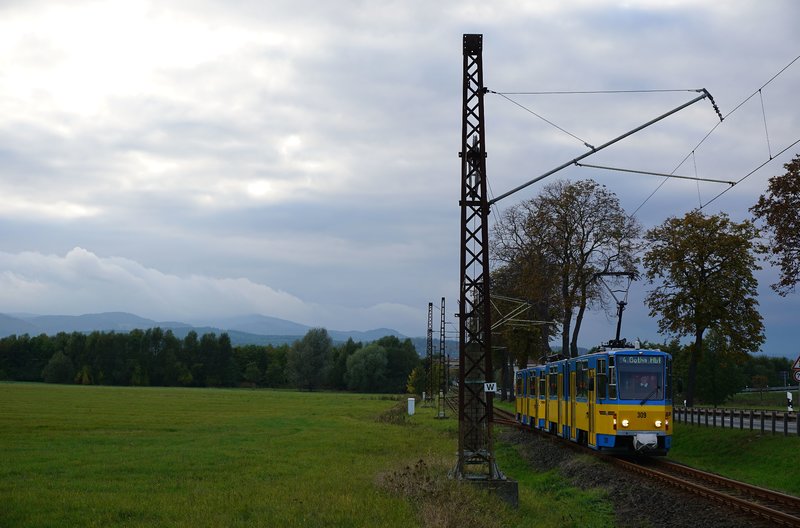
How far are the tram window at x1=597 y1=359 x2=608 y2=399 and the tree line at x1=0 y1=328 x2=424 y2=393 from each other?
13422 cm

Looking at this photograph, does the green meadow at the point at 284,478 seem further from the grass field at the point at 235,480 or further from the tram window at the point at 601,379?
the tram window at the point at 601,379

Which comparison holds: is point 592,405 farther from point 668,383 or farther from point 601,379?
point 668,383

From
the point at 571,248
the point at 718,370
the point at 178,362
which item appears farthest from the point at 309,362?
the point at 571,248

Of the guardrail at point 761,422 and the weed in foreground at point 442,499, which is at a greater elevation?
the guardrail at point 761,422

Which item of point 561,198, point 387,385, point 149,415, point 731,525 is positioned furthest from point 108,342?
point 731,525

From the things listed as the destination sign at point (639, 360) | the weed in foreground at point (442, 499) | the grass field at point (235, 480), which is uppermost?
the destination sign at point (639, 360)

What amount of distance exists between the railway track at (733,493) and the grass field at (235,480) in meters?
2.15

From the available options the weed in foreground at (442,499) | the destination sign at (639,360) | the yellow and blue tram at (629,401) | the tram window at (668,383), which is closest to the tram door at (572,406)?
the yellow and blue tram at (629,401)

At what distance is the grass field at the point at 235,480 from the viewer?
16656 millimetres

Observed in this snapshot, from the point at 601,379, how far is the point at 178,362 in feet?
488

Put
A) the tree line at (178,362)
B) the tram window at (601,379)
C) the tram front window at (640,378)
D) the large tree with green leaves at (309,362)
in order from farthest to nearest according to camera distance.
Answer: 1. the large tree with green leaves at (309,362)
2. the tree line at (178,362)
3. the tram window at (601,379)
4. the tram front window at (640,378)

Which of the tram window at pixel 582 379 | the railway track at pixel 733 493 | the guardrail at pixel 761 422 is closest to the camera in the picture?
the railway track at pixel 733 493

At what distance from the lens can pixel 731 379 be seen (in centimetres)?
10806

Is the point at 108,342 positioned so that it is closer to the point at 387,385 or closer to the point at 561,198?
the point at 387,385
